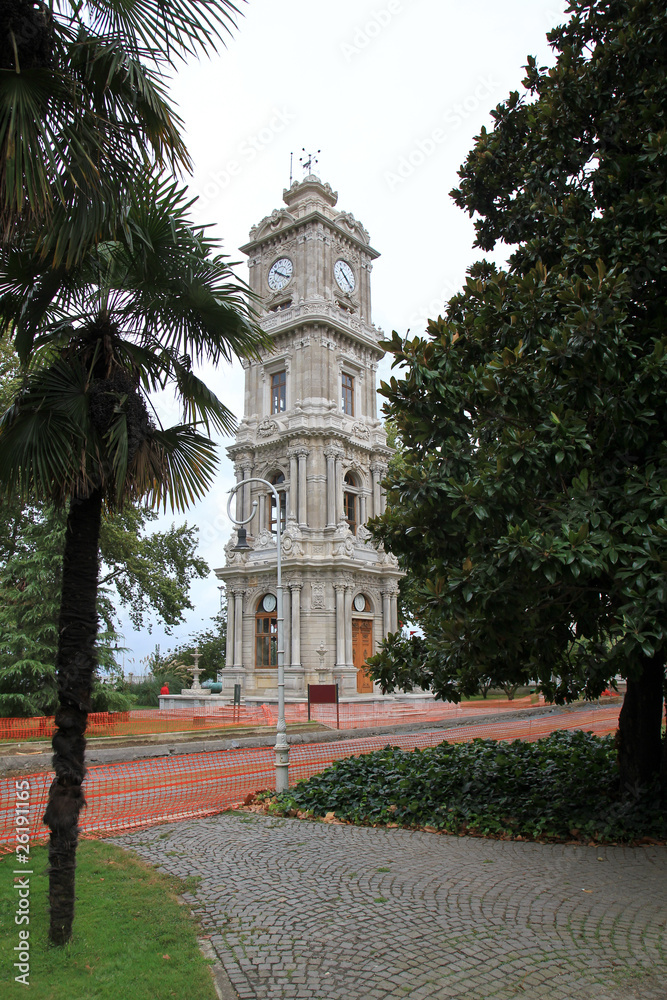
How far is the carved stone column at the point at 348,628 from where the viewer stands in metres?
33.8

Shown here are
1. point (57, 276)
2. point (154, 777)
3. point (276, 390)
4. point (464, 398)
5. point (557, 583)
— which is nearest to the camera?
point (57, 276)

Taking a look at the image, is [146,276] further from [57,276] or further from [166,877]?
[166,877]

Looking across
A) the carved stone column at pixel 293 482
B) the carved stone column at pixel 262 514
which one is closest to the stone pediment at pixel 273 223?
the carved stone column at pixel 293 482

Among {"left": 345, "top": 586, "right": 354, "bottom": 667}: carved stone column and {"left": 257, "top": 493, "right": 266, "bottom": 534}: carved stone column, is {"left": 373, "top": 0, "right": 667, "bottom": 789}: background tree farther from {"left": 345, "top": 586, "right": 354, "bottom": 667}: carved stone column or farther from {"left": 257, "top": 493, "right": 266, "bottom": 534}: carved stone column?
{"left": 257, "top": 493, "right": 266, "bottom": 534}: carved stone column

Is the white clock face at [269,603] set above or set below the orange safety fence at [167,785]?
above

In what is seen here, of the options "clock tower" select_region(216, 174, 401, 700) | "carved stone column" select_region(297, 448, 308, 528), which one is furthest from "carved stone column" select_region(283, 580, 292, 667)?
"carved stone column" select_region(297, 448, 308, 528)

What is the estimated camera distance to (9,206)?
175 inches

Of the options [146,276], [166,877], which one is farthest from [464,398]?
[166,877]

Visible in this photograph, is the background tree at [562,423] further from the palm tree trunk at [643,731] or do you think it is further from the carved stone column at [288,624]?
the carved stone column at [288,624]

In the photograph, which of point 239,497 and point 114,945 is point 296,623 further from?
point 114,945

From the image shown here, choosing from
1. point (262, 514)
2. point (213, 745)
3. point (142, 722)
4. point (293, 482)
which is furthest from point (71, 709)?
point (262, 514)

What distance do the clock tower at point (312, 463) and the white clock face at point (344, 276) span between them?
0.12 m

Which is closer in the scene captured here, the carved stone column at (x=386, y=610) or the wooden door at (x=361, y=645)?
the wooden door at (x=361, y=645)

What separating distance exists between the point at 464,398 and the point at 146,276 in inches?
162
